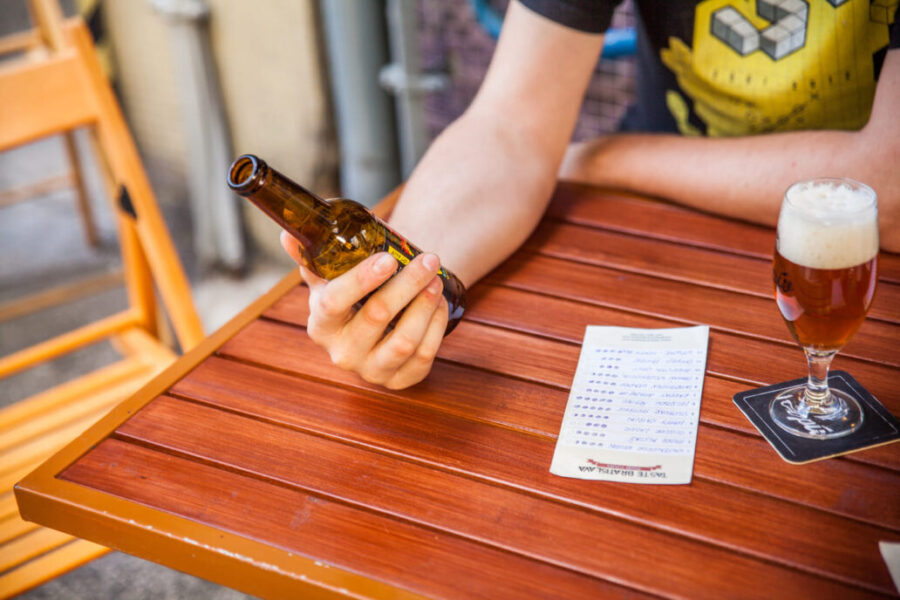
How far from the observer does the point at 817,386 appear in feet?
2.83

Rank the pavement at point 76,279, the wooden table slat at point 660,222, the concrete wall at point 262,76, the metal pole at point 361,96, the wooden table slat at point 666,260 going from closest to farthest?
1. the wooden table slat at point 666,260
2. the wooden table slat at point 660,222
3. the pavement at point 76,279
4. the metal pole at point 361,96
5. the concrete wall at point 262,76

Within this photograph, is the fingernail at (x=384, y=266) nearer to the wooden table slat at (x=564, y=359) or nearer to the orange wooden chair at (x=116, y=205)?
the wooden table slat at (x=564, y=359)

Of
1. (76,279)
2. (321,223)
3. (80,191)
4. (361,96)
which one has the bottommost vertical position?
(76,279)

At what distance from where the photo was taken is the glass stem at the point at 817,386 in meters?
0.85

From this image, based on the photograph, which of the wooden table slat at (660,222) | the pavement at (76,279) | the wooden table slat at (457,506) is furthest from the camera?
the pavement at (76,279)

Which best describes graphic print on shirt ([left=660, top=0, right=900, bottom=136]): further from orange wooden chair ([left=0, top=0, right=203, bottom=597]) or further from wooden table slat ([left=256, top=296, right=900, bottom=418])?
orange wooden chair ([left=0, top=0, right=203, bottom=597])

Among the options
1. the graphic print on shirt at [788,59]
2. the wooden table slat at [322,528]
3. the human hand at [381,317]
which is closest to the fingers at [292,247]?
the human hand at [381,317]

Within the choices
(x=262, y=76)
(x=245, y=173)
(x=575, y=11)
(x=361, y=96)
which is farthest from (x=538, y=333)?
(x=262, y=76)

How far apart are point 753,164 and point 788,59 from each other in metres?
0.19

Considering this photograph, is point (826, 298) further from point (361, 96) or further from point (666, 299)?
point (361, 96)

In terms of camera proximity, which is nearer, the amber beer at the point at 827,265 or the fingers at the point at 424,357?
the amber beer at the point at 827,265

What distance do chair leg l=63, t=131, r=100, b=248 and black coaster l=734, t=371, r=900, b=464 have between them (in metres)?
2.48

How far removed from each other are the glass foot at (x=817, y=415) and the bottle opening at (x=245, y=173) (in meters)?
0.59

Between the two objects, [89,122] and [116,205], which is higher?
[89,122]
